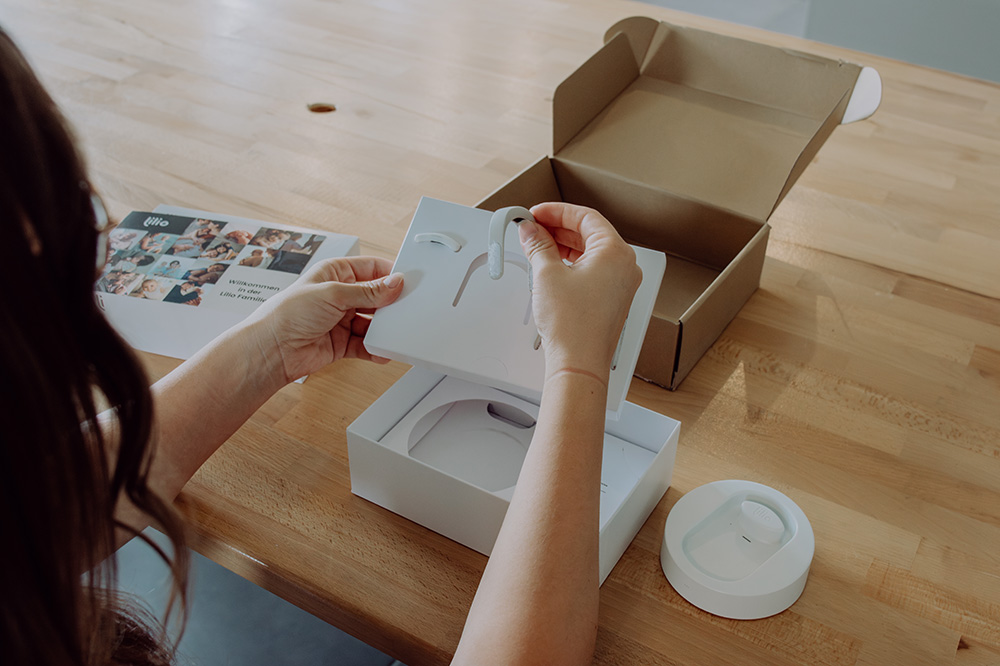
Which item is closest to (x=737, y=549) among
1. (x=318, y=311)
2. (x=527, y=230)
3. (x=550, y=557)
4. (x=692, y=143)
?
(x=550, y=557)

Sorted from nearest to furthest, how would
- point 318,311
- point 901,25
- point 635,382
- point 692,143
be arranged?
point 318,311 → point 635,382 → point 692,143 → point 901,25

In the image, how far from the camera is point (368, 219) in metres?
1.14

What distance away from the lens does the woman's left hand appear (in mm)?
746

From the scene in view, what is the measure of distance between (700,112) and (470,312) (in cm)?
65

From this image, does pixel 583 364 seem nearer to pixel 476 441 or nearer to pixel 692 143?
pixel 476 441

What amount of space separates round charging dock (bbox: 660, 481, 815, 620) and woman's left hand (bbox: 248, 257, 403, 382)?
1.07 ft

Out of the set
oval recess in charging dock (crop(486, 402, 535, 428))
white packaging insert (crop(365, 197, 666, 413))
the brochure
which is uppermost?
white packaging insert (crop(365, 197, 666, 413))

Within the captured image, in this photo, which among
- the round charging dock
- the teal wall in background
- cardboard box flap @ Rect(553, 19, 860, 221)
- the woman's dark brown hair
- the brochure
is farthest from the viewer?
the teal wall in background

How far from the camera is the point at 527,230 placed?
69cm

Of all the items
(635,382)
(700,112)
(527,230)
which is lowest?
(635,382)

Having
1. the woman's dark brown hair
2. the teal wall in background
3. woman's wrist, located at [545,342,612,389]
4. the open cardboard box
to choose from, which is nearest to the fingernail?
woman's wrist, located at [545,342,612,389]

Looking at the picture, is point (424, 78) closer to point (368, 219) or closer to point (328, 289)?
point (368, 219)

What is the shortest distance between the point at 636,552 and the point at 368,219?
639 millimetres

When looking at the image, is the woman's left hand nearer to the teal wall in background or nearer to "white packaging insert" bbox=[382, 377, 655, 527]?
"white packaging insert" bbox=[382, 377, 655, 527]
